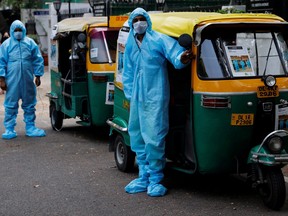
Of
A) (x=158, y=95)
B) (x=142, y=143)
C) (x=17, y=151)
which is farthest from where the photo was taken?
(x=17, y=151)

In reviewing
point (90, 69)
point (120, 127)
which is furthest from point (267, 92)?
point (90, 69)

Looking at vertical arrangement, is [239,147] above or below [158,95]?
below

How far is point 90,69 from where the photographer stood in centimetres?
934

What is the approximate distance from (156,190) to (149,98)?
97cm

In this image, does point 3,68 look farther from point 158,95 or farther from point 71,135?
point 158,95

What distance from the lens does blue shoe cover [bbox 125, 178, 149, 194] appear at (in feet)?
21.0

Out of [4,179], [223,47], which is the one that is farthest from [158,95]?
[4,179]

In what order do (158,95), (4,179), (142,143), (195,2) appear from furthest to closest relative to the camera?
(195,2) → (4,179) → (142,143) → (158,95)

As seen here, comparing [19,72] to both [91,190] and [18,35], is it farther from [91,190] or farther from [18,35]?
[91,190]

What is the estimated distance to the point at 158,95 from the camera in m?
6.07

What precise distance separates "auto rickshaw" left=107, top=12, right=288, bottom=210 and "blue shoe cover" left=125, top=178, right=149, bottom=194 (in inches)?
19.4

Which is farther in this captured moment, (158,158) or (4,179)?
(4,179)

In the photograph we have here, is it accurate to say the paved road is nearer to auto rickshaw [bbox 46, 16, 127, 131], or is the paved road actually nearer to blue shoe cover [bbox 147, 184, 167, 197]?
blue shoe cover [bbox 147, 184, 167, 197]

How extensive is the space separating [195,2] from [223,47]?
7.04 m
